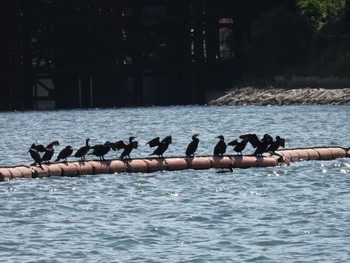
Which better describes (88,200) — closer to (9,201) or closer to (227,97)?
(9,201)

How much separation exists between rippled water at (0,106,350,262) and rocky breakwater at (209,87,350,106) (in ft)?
210

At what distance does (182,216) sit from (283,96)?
9575 cm

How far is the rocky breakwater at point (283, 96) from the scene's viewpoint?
134 meters

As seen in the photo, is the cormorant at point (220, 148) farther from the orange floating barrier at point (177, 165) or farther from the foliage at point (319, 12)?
the foliage at point (319, 12)

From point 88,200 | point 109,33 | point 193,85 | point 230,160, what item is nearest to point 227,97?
point 193,85

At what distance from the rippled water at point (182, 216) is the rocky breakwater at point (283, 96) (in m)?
63.9

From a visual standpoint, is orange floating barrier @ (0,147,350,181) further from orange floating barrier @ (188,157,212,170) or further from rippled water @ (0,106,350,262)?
rippled water @ (0,106,350,262)

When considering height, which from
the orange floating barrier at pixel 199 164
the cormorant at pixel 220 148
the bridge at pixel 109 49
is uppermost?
the bridge at pixel 109 49

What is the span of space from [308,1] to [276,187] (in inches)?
4014

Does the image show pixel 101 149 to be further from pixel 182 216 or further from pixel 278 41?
pixel 278 41

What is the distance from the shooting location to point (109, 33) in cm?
13538

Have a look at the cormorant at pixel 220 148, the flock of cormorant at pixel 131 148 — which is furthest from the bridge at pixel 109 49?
the cormorant at pixel 220 148

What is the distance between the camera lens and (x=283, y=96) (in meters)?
137

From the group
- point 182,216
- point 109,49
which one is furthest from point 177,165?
point 109,49
